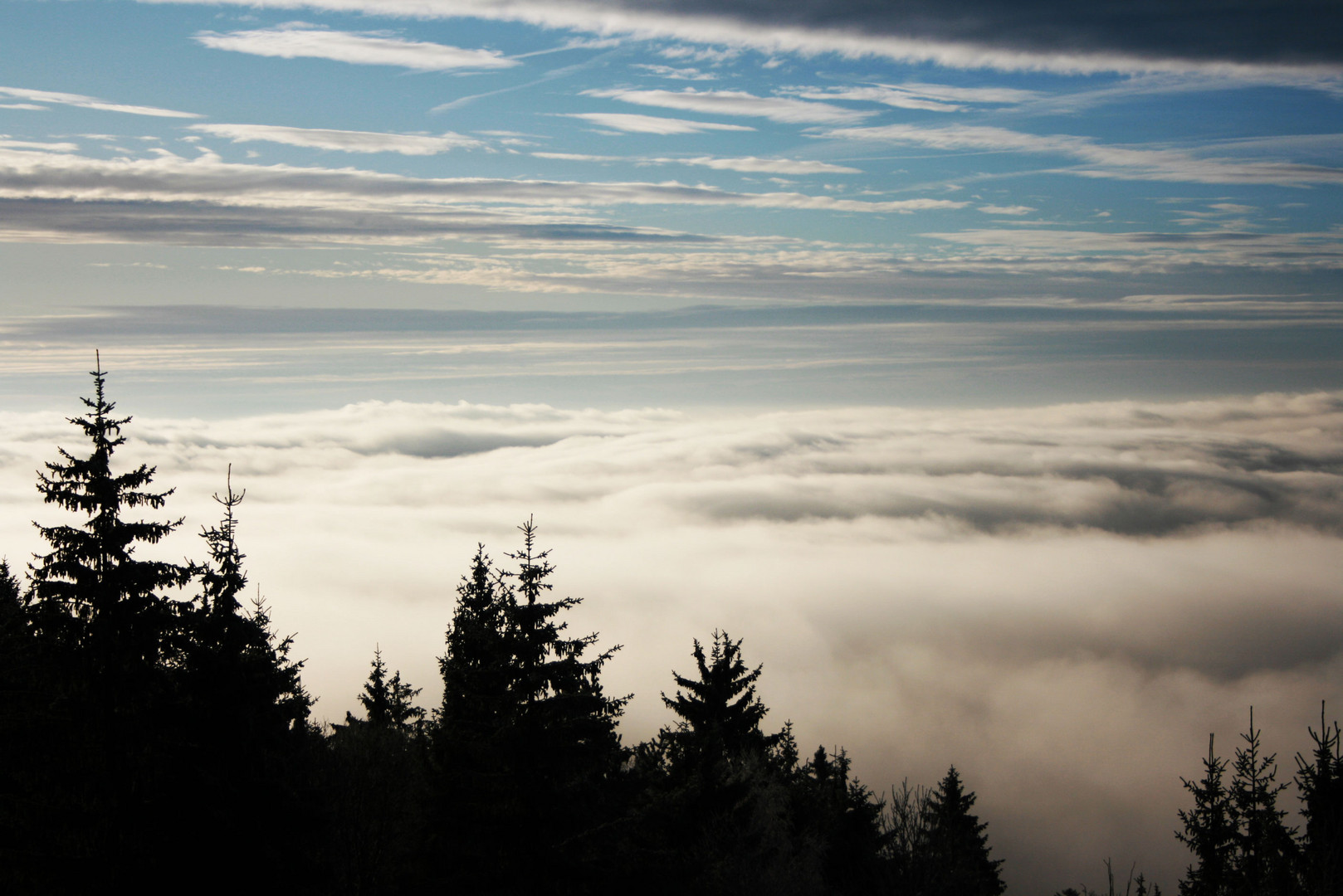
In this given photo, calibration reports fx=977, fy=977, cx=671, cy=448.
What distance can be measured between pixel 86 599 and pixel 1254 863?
74.9 ft

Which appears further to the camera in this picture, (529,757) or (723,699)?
(723,699)

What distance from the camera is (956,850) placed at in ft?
127

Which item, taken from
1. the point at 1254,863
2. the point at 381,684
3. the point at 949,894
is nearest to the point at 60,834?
the point at 949,894

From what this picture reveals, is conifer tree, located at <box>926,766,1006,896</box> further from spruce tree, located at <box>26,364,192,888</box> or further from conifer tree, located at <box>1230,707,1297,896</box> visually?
spruce tree, located at <box>26,364,192,888</box>

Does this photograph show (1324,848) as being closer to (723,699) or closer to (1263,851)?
(1263,851)

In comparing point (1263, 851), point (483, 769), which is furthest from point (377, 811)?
point (1263, 851)

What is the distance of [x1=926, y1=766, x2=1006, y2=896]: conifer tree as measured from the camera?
24734 millimetres

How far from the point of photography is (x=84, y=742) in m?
17.8

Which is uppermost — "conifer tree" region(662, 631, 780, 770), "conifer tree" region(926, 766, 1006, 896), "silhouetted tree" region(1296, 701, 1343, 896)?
"conifer tree" region(662, 631, 780, 770)

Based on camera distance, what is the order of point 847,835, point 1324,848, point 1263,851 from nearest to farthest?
1. point 1263,851
2. point 1324,848
3. point 847,835

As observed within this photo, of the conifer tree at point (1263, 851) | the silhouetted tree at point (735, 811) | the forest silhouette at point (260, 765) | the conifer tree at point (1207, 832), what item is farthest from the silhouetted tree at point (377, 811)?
the conifer tree at point (1207, 832)

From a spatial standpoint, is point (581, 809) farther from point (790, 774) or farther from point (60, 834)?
point (790, 774)

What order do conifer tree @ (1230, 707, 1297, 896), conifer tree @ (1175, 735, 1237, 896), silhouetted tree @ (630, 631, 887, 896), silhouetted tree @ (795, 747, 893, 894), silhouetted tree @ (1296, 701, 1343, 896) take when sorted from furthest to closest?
conifer tree @ (1175, 735, 1237, 896) → silhouetted tree @ (795, 747, 893, 894) → silhouetted tree @ (630, 631, 887, 896) → conifer tree @ (1230, 707, 1297, 896) → silhouetted tree @ (1296, 701, 1343, 896)

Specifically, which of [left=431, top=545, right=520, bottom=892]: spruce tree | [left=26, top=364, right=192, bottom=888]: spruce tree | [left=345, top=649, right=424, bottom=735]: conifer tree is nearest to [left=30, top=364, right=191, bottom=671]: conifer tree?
[left=26, top=364, right=192, bottom=888]: spruce tree
